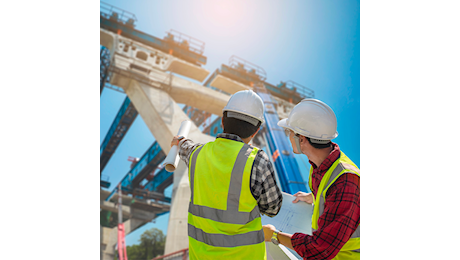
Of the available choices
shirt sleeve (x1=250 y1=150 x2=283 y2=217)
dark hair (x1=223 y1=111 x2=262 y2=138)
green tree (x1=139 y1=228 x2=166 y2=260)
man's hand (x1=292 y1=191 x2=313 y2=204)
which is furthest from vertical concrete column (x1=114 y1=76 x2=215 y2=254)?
green tree (x1=139 y1=228 x2=166 y2=260)

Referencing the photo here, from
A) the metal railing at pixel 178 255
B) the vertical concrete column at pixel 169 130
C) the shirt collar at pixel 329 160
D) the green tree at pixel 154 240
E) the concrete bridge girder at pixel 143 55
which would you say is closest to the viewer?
the shirt collar at pixel 329 160

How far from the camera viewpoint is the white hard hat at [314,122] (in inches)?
85.8

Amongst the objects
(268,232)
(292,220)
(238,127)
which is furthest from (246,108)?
(292,220)

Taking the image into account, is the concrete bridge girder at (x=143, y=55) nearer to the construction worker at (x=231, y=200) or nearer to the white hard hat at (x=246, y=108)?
the white hard hat at (x=246, y=108)

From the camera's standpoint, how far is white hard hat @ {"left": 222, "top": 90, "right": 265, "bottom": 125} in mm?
2113

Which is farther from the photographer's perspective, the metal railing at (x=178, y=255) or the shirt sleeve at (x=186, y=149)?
the metal railing at (x=178, y=255)

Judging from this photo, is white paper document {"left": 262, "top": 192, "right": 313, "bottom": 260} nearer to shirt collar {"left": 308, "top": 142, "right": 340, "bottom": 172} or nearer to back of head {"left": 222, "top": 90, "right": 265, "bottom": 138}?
shirt collar {"left": 308, "top": 142, "right": 340, "bottom": 172}

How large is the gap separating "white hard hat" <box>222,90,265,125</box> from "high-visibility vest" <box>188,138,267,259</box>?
29 centimetres

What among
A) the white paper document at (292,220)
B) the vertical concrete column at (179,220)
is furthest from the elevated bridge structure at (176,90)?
the white paper document at (292,220)

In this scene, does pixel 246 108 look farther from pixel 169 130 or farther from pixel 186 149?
pixel 169 130

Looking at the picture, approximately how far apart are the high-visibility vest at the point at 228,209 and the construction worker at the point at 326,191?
0.32 meters
